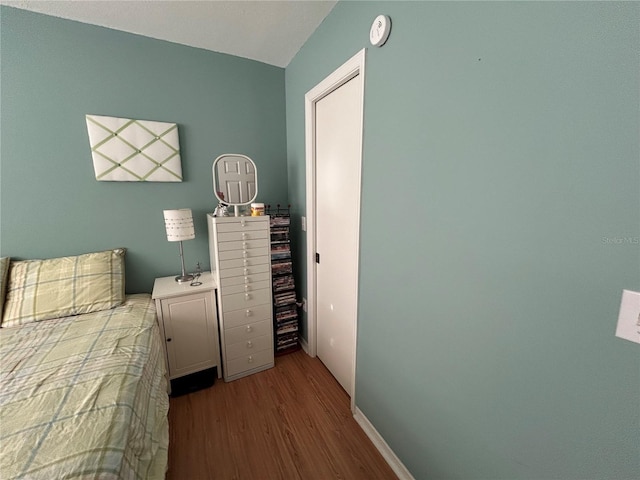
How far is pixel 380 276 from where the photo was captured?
1.28 m

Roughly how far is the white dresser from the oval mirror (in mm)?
208

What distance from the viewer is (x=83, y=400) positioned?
0.91 metres

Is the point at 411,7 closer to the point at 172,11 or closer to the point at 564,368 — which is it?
the point at 564,368

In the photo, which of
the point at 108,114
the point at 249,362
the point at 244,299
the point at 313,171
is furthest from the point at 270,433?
the point at 108,114

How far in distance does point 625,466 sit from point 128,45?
118 inches

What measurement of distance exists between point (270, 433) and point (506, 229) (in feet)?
5.41

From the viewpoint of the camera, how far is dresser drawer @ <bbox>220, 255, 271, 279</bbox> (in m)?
1.73

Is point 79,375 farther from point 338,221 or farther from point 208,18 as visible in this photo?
point 208,18

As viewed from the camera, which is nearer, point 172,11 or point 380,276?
point 380,276

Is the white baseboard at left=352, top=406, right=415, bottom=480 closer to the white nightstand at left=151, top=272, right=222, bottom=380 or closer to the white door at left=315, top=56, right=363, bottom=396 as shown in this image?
the white door at left=315, top=56, right=363, bottom=396

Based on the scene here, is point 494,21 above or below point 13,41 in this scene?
below

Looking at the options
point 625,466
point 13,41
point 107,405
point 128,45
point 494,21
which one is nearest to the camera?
point 625,466

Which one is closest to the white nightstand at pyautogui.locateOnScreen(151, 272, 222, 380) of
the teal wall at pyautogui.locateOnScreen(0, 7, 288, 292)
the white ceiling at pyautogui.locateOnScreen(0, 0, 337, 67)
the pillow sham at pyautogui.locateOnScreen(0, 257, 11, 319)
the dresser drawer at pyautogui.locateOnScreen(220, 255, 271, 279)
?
the dresser drawer at pyautogui.locateOnScreen(220, 255, 271, 279)

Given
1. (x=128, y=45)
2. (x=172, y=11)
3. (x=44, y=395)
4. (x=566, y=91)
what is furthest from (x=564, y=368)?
(x=128, y=45)
